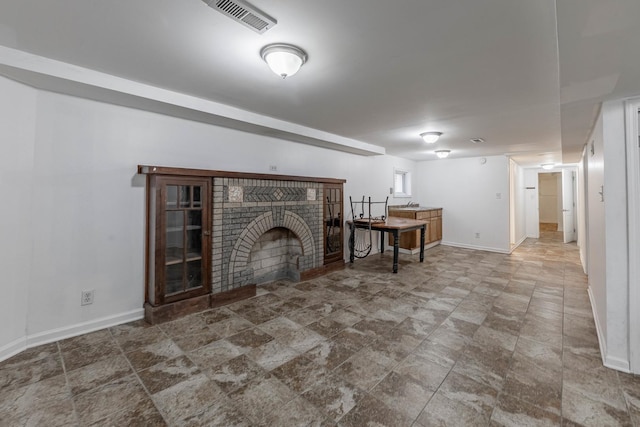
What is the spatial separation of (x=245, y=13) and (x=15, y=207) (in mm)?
2372

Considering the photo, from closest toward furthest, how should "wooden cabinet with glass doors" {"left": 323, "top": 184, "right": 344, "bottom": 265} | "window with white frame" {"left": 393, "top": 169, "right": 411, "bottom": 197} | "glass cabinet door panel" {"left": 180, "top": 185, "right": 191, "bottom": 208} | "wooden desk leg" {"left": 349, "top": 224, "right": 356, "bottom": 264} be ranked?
"glass cabinet door panel" {"left": 180, "top": 185, "right": 191, "bottom": 208} → "wooden cabinet with glass doors" {"left": 323, "top": 184, "right": 344, "bottom": 265} → "wooden desk leg" {"left": 349, "top": 224, "right": 356, "bottom": 264} → "window with white frame" {"left": 393, "top": 169, "right": 411, "bottom": 197}

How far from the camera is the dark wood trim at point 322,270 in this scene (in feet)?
13.2

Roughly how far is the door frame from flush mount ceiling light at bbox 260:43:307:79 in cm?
250

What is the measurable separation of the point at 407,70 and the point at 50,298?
3616mm

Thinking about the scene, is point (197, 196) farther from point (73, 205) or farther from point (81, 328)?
point (81, 328)

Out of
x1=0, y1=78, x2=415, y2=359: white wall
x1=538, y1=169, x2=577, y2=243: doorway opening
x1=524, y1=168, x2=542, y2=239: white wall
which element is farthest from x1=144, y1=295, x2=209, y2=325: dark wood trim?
x1=538, y1=169, x2=577, y2=243: doorway opening

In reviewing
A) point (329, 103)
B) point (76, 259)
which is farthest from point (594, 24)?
point (76, 259)

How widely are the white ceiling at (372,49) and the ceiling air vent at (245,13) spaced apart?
41 millimetres

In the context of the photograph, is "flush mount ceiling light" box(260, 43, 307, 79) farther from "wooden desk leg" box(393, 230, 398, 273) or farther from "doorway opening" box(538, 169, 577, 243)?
"doorway opening" box(538, 169, 577, 243)

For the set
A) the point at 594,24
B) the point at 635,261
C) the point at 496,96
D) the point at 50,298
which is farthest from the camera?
the point at 496,96

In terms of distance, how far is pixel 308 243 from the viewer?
13.5ft

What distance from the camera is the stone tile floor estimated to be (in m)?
1.56

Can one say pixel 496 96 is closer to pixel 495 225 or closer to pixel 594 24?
pixel 594 24

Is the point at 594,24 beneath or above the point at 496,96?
beneath
